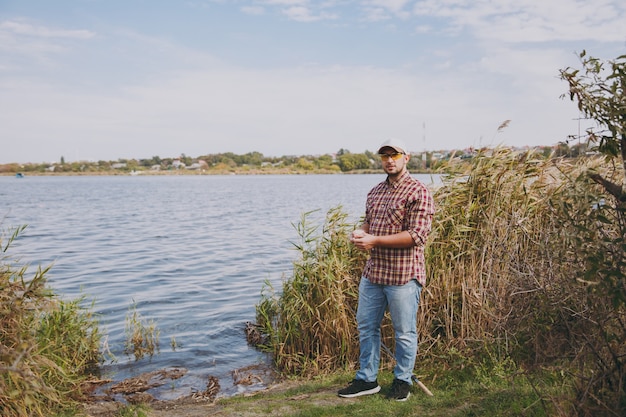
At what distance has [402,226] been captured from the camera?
4.95 meters

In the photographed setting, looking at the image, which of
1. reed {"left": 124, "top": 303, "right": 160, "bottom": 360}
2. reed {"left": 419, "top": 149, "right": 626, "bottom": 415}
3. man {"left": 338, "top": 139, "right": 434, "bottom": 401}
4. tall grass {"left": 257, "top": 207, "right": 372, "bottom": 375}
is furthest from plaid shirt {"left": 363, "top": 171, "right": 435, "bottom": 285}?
reed {"left": 124, "top": 303, "right": 160, "bottom": 360}

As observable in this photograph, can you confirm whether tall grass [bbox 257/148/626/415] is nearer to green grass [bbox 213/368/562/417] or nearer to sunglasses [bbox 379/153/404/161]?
green grass [bbox 213/368/562/417]

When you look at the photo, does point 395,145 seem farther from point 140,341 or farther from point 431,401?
point 140,341

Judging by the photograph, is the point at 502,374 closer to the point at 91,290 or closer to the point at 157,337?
the point at 157,337

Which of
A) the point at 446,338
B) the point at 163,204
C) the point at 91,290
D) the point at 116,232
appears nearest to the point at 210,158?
the point at 163,204

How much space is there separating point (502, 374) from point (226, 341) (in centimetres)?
555

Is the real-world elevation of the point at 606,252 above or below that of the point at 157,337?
above

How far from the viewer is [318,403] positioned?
5152mm

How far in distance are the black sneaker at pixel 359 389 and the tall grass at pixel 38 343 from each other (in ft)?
8.21

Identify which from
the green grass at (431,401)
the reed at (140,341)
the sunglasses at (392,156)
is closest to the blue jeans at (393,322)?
the green grass at (431,401)

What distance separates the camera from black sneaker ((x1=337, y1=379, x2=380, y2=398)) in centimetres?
520

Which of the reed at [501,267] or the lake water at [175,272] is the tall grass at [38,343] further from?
the reed at [501,267]

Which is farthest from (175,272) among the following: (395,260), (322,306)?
(395,260)

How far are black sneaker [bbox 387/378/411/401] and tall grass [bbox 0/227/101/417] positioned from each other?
2798 millimetres
